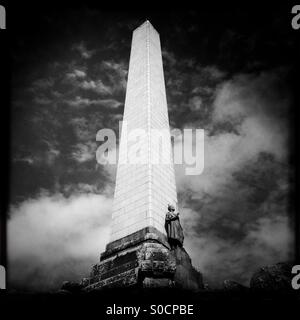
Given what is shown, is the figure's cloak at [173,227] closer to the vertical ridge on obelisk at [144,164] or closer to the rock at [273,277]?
the vertical ridge on obelisk at [144,164]

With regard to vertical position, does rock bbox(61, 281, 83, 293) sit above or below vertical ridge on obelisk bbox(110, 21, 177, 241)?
below

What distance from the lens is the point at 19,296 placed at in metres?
5.92

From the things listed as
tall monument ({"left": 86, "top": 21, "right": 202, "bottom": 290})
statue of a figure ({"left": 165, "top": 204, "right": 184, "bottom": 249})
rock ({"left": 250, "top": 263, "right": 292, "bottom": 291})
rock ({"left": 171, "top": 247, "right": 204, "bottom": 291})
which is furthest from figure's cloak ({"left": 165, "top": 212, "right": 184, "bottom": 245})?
rock ({"left": 250, "top": 263, "right": 292, "bottom": 291})

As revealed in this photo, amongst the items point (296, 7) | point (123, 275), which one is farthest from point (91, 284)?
point (296, 7)

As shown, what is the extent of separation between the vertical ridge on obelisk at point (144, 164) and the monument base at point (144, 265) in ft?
1.54

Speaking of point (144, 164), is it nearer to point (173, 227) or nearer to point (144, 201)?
point (144, 201)

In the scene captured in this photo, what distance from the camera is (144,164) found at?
32.6 ft

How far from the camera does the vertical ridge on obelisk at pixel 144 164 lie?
9166mm

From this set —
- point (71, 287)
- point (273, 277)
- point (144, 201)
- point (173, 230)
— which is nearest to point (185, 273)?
point (173, 230)

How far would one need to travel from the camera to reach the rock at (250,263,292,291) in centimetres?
670

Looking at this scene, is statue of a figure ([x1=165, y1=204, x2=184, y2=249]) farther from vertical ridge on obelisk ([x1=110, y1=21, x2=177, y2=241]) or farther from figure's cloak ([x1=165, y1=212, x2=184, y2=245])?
vertical ridge on obelisk ([x1=110, y1=21, x2=177, y2=241])

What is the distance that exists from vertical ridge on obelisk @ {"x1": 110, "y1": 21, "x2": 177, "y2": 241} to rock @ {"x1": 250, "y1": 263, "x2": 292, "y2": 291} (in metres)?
2.99

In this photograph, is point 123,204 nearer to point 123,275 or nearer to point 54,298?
point 123,275
